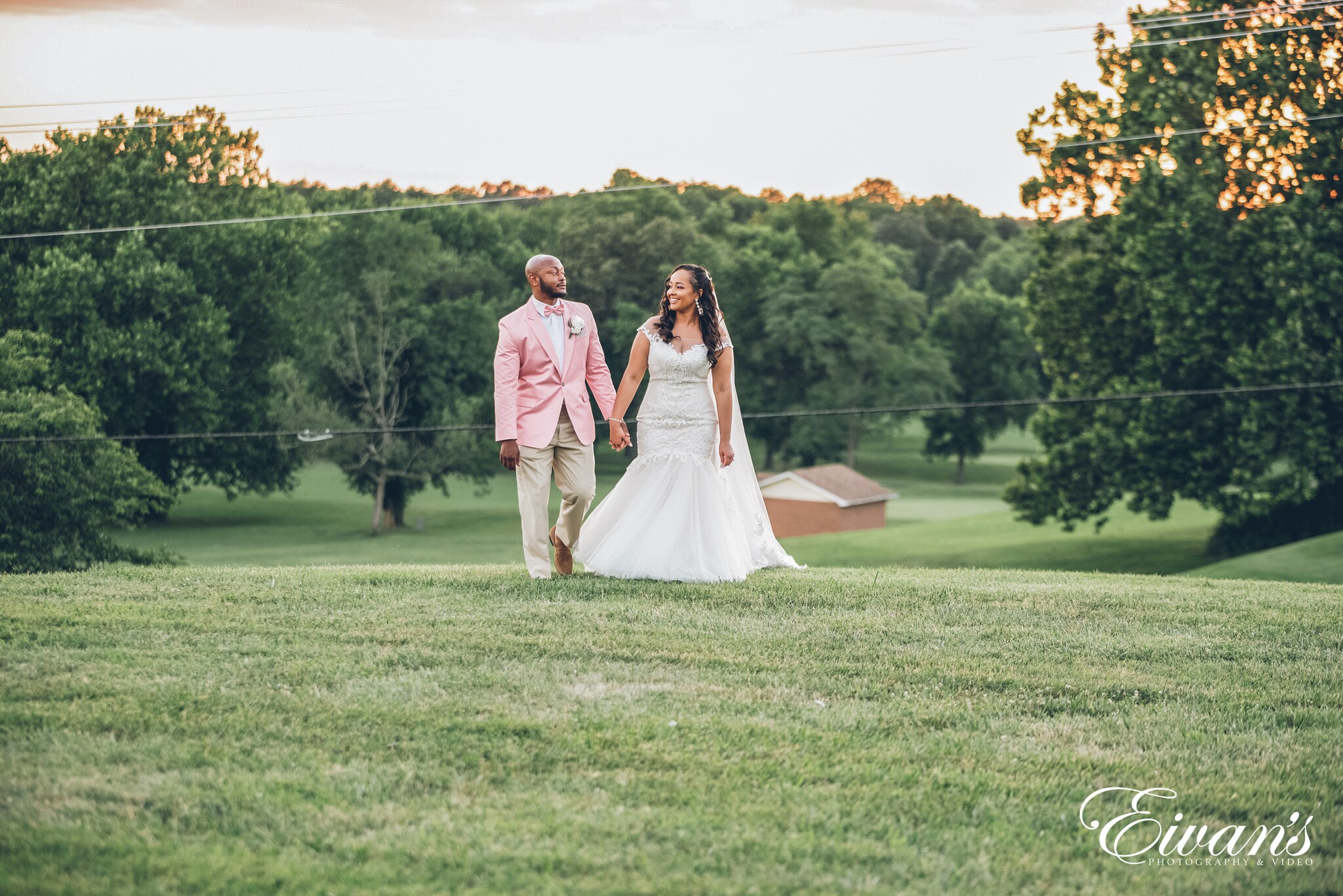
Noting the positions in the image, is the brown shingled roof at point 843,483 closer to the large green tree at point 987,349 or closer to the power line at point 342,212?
the power line at point 342,212

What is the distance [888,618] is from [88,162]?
133 ft

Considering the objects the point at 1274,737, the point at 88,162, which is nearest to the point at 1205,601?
the point at 1274,737

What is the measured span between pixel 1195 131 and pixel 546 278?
20778 mm

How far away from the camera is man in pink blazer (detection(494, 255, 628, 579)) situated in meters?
8.70

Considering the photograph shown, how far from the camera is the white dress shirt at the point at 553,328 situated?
8.82 meters

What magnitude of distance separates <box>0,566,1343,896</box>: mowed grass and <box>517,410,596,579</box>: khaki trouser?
2.15 ft

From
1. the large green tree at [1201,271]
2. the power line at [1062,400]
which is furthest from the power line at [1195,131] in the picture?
the power line at [1062,400]

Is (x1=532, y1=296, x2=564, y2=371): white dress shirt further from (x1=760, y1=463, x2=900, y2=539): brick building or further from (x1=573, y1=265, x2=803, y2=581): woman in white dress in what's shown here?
(x1=760, y1=463, x2=900, y2=539): brick building

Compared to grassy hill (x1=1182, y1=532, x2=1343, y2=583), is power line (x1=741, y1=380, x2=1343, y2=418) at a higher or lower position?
higher

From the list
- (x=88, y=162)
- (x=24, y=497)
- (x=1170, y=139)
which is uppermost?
(x=88, y=162)

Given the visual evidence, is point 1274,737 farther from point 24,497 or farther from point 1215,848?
point 24,497

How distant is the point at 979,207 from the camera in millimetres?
109125

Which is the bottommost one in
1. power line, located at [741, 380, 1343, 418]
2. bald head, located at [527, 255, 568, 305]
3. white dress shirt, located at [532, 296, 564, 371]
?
power line, located at [741, 380, 1343, 418]

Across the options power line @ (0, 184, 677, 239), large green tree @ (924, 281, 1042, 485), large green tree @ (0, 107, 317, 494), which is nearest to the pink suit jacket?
power line @ (0, 184, 677, 239)
